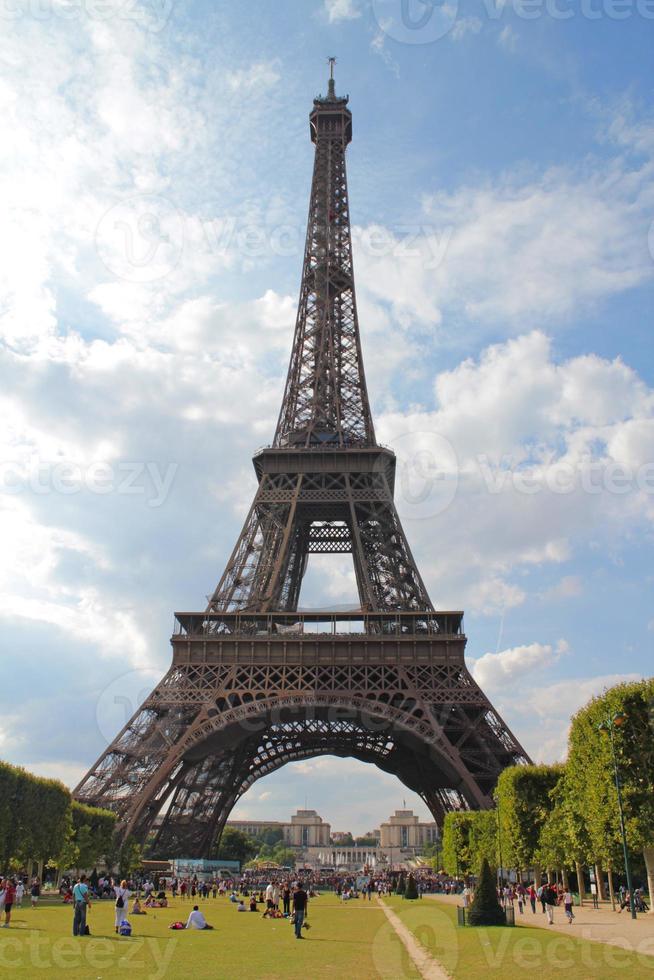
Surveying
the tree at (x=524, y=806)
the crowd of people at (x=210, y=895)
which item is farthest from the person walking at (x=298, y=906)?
the tree at (x=524, y=806)

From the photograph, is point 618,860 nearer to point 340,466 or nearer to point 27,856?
point 27,856

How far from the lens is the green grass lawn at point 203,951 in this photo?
55.6ft

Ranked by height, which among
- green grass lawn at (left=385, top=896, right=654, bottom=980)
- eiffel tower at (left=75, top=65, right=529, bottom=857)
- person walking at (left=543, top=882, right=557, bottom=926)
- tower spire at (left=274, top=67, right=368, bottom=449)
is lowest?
green grass lawn at (left=385, top=896, right=654, bottom=980)

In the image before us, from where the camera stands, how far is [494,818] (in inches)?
2126

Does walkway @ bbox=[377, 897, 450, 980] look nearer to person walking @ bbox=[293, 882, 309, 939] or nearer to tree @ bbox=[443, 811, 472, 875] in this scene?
person walking @ bbox=[293, 882, 309, 939]

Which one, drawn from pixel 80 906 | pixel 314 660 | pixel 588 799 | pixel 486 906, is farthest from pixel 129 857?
pixel 80 906

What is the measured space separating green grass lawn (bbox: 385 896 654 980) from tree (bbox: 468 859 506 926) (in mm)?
778

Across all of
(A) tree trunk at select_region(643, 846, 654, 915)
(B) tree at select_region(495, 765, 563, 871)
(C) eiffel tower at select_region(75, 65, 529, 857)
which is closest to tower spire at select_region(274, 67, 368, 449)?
(C) eiffel tower at select_region(75, 65, 529, 857)

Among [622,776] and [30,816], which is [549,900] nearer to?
[622,776]

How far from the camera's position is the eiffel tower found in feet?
184

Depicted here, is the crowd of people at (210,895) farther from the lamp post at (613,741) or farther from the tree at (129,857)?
the lamp post at (613,741)

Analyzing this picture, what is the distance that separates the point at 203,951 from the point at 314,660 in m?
37.9

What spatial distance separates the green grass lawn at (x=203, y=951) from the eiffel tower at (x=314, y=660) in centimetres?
2178

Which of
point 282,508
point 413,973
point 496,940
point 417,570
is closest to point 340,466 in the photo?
point 282,508
